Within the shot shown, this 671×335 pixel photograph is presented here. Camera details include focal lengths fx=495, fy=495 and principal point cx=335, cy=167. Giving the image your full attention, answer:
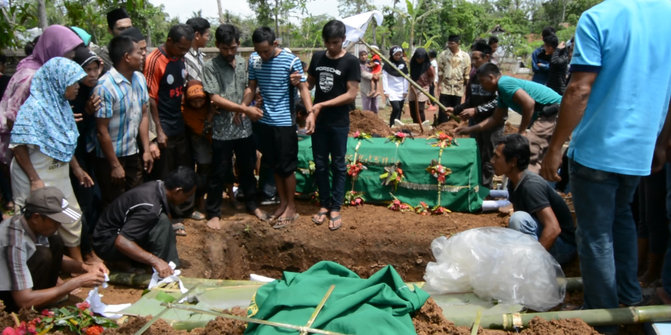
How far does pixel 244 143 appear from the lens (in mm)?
5250

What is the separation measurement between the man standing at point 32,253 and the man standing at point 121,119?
1127 millimetres

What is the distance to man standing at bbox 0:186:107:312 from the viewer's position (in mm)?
3025

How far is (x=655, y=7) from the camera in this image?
8.62 feet

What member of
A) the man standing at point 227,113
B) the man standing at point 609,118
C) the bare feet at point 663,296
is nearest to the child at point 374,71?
the man standing at point 227,113

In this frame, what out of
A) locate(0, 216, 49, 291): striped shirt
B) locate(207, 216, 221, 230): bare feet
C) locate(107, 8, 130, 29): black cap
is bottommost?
locate(207, 216, 221, 230): bare feet

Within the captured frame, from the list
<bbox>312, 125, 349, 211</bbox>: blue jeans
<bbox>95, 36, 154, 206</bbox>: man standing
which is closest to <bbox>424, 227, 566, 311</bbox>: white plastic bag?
<bbox>312, 125, 349, 211</bbox>: blue jeans

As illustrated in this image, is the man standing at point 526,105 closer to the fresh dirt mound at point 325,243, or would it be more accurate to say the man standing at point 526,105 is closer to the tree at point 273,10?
the fresh dirt mound at point 325,243

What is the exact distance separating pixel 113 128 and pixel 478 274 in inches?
128

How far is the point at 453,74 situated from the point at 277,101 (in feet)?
18.1

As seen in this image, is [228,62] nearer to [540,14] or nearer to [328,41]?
[328,41]

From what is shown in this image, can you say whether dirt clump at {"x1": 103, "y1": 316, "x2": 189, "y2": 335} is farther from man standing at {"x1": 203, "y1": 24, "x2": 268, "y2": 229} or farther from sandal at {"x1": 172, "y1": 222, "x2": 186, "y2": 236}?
man standing at {"x1": 203, "y1": 24, "x2": 268, "y2": 229}

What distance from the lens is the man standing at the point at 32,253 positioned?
303cm

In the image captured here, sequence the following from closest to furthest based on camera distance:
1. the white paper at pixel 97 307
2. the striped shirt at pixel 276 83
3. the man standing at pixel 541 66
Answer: the white paper at pixel 97 307 → the striped shirt at pixel 276 83 → the man standing at pixel 541 66

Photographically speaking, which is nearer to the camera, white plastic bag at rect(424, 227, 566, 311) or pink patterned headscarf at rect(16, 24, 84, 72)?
white plastic bag at rect(424, 227, 566, 311)
